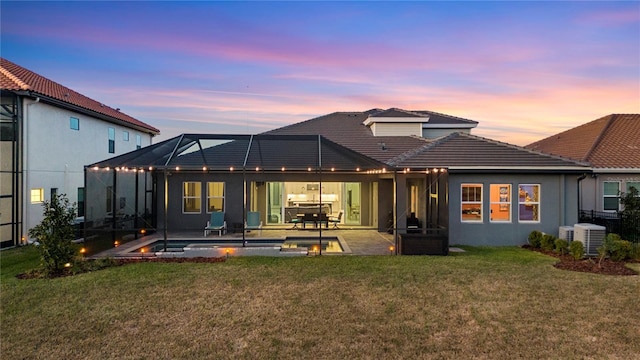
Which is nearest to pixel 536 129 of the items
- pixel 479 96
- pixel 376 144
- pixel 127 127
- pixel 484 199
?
pixel 479 96

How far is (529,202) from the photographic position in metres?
13.1

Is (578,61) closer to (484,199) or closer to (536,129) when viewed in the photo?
(484,199)

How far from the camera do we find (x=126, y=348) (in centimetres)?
495

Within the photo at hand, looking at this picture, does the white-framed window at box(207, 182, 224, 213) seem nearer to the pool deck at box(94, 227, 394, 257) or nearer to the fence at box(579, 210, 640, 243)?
the pool deck at box(94, 227, 394, 257)

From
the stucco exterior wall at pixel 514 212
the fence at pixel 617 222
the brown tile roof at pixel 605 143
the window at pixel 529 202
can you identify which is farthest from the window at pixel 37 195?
the brown tile roof at pixel 605 143

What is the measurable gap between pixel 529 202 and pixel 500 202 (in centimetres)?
102

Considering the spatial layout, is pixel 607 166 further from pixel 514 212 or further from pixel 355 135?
pixel 355 135

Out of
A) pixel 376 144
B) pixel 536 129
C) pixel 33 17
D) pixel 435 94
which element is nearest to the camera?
pixel 33 17

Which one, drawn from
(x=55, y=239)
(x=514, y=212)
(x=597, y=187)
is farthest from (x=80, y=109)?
(x=597, y=187)

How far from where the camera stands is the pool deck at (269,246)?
11.0m

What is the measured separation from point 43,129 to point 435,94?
1893 centimetres

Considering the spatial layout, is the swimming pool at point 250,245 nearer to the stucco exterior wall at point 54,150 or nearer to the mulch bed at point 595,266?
the stucco exterior wall at point 54,150

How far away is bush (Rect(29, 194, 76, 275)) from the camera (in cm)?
854

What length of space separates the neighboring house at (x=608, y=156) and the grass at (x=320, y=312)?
28.3 ft
